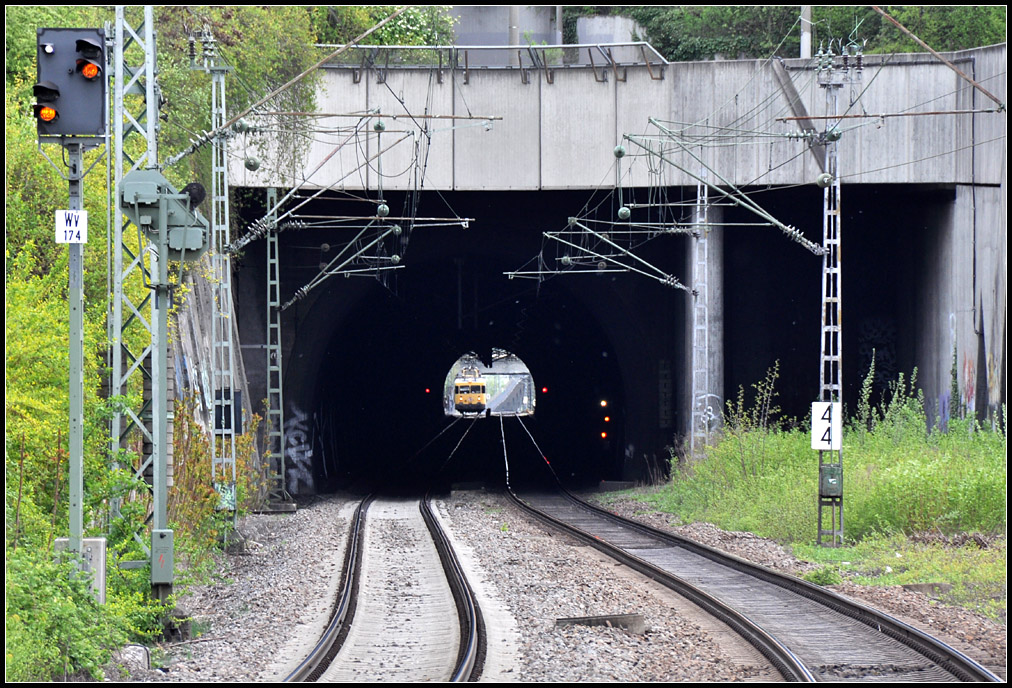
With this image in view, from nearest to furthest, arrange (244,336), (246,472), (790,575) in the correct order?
(790,575) < (246,472) < (244,336)

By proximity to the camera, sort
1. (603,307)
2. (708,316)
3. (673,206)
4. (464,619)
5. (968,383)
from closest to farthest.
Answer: (464,619), (968,383), (708,316), (673,206), (603,307)

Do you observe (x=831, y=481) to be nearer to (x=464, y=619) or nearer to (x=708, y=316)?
(x=464, y=619)

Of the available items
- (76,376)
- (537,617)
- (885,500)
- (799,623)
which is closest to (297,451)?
(885,500)

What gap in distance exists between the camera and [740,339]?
1265 inches

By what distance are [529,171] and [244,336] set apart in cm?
878

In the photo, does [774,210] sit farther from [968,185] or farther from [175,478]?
[175,478]

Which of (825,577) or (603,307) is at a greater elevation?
(603,307)

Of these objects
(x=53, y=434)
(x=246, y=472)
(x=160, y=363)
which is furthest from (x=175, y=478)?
(x=246, y=472)

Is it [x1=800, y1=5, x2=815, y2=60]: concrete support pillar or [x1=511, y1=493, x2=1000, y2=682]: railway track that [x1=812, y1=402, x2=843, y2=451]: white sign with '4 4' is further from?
[x1=800, y1=5, x2=815, y2=60]: concrete support pillar

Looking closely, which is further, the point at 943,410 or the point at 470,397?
the point at 470,397

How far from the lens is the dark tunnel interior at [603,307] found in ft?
100

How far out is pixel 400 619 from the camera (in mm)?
13312

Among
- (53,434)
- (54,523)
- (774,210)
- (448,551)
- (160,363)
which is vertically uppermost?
(774,210)

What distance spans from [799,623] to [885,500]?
6.61 metres
